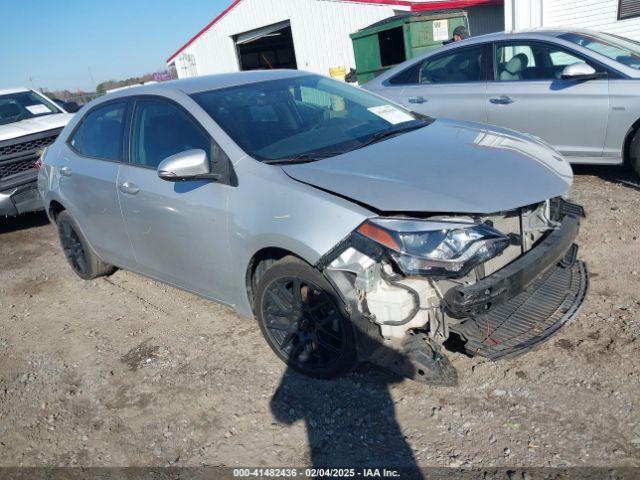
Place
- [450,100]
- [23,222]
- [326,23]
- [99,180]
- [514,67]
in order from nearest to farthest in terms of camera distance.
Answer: [99,180] < [514,67] < [450,100] < [23,222] < [326,23]

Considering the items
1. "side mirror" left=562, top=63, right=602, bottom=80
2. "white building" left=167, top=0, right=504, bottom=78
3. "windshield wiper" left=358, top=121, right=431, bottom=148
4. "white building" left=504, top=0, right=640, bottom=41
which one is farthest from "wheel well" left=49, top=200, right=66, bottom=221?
"white building" left=167, top=0, right=504, bottom=78

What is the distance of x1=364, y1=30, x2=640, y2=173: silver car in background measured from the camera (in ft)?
17.0

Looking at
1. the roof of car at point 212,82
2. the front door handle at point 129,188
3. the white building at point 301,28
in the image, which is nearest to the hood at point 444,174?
the roof of car at point 212,82

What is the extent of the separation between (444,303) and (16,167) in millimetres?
6776

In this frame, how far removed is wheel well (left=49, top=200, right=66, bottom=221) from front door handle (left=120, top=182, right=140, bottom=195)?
1.43m

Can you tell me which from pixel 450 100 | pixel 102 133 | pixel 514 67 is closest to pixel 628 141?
pixel 514 67

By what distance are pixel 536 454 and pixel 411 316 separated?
0.80m

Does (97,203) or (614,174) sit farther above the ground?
(97,203)

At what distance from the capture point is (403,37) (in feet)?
36.8

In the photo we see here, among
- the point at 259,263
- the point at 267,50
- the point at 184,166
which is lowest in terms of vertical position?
the point at 267,50

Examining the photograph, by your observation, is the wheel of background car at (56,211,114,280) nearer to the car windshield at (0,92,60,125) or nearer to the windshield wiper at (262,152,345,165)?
→ the windshield wiper at (262,152,345,165)

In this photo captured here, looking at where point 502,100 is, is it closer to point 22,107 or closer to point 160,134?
point 160,134

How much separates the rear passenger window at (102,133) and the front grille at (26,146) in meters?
3.30

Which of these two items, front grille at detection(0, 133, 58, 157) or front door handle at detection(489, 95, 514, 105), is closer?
front door handle at detection(489, 95, 514, 105)
